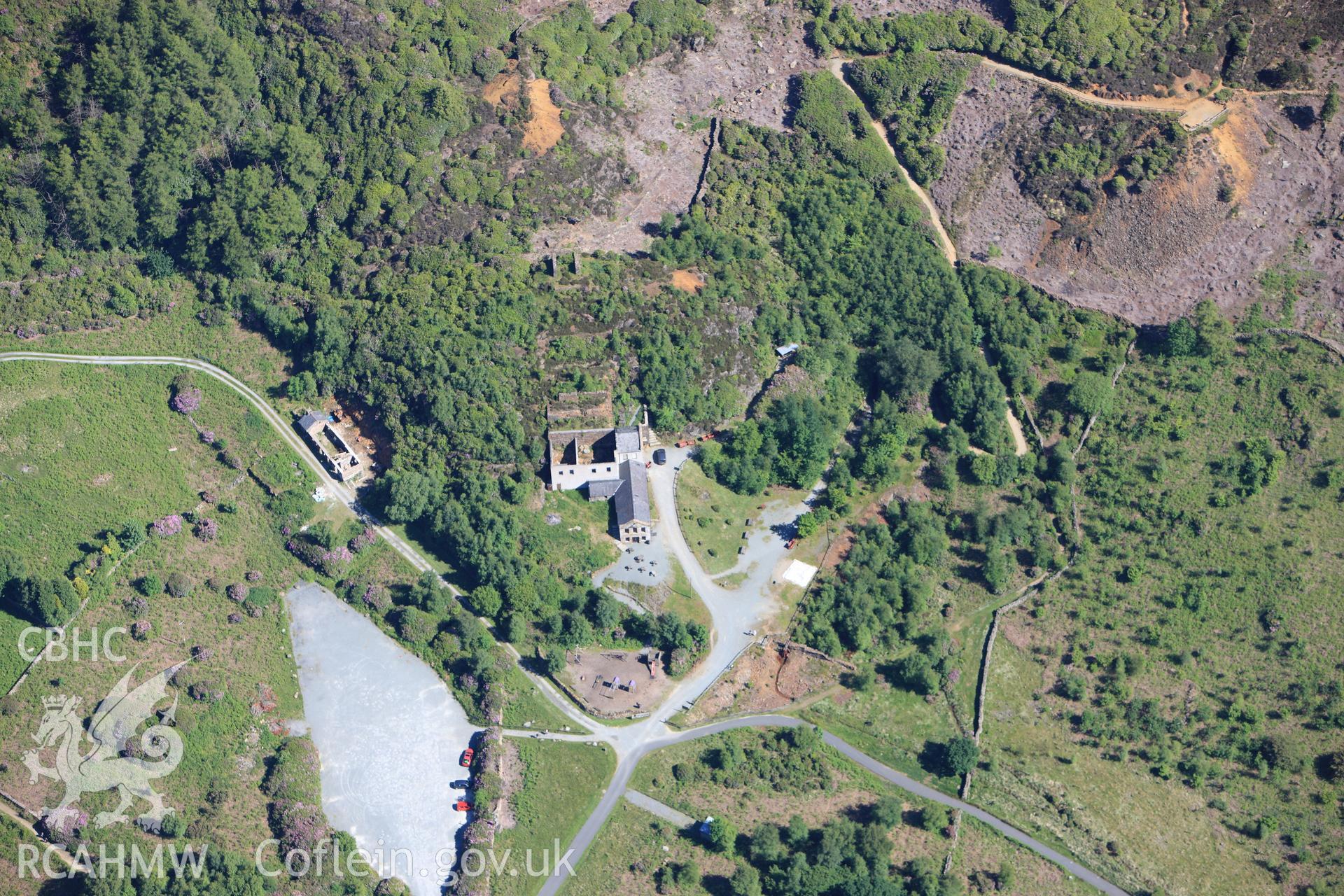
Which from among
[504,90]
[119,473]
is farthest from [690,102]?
[119,473]

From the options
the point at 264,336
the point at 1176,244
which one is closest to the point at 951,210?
the point at 1176,244

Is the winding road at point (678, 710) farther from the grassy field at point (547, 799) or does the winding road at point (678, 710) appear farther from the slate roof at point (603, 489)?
the slate roof at point (603, 489)

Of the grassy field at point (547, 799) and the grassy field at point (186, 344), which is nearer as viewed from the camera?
the grassy field at point (547, 799)

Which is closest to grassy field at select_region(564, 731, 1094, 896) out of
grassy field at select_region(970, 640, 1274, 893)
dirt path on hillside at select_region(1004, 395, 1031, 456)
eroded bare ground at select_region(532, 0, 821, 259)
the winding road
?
the winding road

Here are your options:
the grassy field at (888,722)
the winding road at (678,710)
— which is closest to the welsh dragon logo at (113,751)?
the winding road at (678,710)

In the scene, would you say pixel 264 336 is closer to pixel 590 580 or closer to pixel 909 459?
pixel 590 580

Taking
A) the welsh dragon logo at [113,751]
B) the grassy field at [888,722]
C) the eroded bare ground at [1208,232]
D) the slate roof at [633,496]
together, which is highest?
the eroded bare ground at [1208,232]
